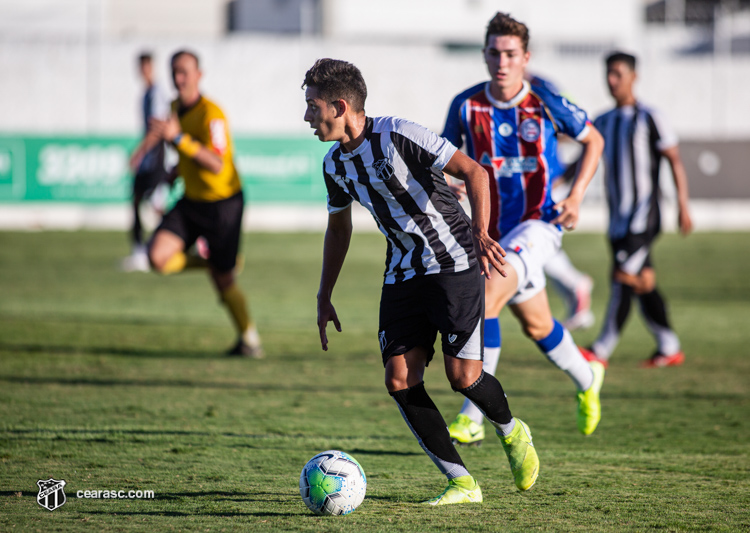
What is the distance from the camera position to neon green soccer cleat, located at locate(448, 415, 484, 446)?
16.3 ft

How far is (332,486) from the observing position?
12.2ft

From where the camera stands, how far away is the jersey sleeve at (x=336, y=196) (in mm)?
3967

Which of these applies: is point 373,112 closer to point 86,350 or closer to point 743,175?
point 743,175

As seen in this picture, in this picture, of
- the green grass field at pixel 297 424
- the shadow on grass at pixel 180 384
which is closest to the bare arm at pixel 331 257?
the green grass field at pixel 297 424

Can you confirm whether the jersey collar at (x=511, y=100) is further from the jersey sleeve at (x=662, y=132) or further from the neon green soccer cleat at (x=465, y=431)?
the jersey sleeve at (x=662, y=132)

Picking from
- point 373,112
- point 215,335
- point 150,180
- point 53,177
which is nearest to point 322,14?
point 373,112

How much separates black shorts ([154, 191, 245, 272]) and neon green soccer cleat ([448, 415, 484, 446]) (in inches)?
126

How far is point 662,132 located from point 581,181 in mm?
2844

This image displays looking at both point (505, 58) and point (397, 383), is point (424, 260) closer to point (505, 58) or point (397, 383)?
point (397, 383)

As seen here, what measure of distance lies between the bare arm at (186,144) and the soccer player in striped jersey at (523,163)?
263 cm

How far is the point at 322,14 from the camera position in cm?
3372

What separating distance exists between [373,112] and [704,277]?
40.3 feet

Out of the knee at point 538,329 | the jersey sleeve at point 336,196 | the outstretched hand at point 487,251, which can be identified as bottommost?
the knee at point 538,329

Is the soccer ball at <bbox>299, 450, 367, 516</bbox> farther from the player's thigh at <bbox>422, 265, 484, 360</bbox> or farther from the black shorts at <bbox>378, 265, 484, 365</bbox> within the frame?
the player's thigh at <bbox>422, 265, 484, 360</bbox>
